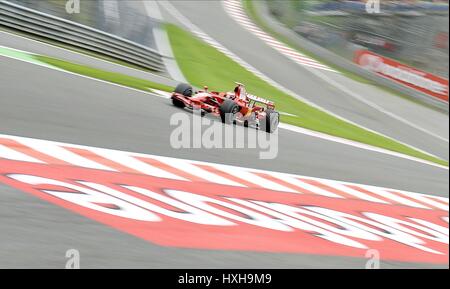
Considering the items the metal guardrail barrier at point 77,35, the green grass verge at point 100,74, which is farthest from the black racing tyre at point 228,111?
the green grass verge at point 100,74

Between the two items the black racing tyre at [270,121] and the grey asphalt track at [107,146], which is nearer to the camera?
the black racing tyre at [270,121]

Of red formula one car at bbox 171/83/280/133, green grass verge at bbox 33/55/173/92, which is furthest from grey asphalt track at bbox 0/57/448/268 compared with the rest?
red formula one car at bbox 171/83/280/133

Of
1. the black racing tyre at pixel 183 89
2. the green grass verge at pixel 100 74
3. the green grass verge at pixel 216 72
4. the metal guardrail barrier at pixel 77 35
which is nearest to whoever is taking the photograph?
the green grass verge at pixel 216 72

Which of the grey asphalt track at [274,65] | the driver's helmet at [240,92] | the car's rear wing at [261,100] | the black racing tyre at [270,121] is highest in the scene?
the grey asphalt track at [274,65]

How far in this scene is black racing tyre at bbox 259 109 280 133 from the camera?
106 inches

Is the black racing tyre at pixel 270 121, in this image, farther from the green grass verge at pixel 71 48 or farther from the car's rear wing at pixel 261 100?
the green grass verge at pixel 71 48

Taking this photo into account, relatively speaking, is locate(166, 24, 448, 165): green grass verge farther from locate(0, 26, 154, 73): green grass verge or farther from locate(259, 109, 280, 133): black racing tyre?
locate(0, 26, 154, 73): green grass verge

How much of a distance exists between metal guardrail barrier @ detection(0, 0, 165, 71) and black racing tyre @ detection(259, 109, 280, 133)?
2.03m

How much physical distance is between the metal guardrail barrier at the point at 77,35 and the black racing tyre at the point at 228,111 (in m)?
1.77

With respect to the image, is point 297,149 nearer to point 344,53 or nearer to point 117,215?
point 117,215

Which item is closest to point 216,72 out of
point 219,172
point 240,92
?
point 240,92

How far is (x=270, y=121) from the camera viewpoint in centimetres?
274

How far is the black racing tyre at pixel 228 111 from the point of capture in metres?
2.93

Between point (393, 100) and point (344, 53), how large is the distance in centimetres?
228
